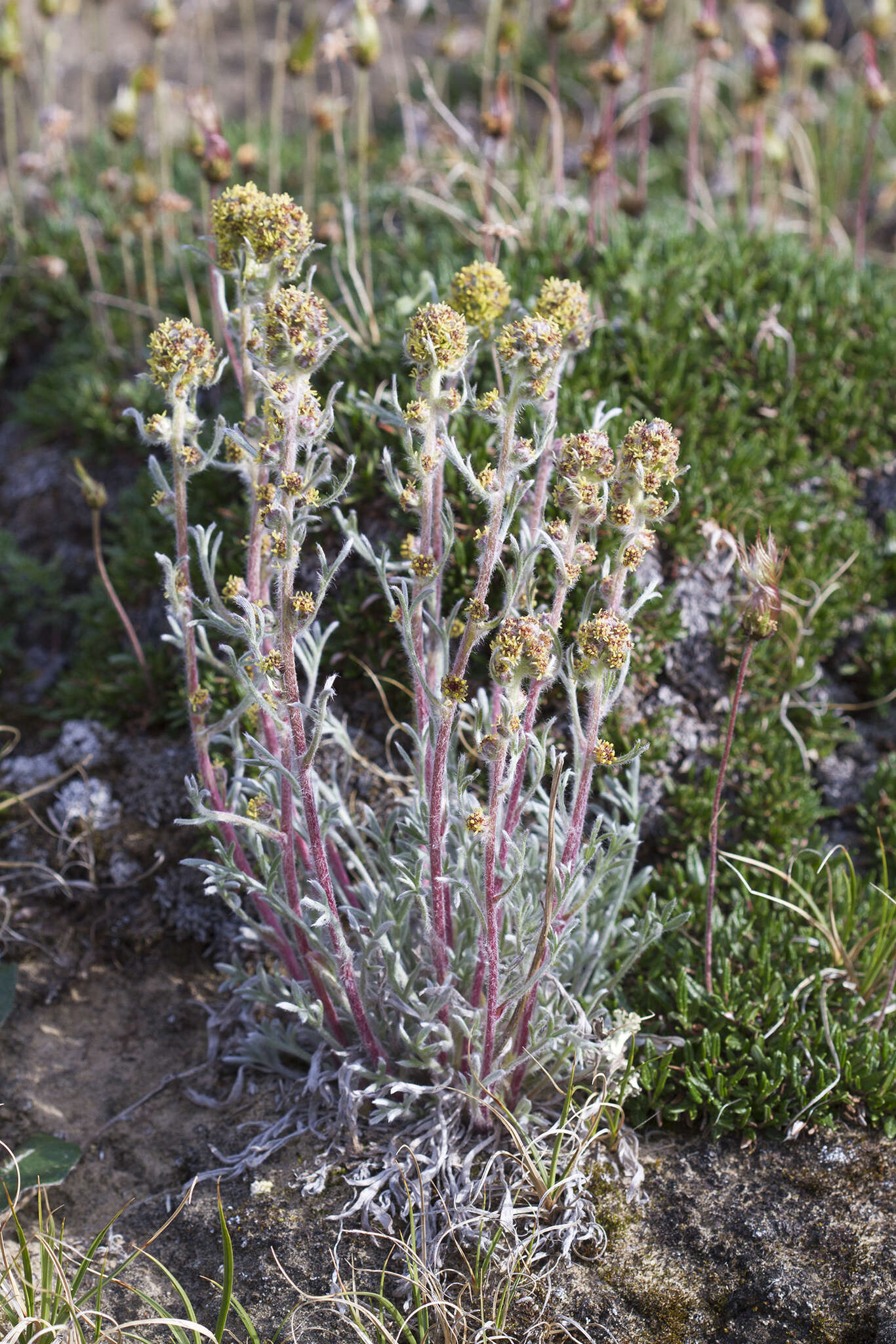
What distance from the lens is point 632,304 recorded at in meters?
3.59

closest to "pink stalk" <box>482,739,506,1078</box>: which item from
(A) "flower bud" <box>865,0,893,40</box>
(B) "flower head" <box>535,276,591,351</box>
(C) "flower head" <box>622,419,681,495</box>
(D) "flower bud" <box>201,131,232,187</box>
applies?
(C) "flower head" <box>622,419,681,495</box>

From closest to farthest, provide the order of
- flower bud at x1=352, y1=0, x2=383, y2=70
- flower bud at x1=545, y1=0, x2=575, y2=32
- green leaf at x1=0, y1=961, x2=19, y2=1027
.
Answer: green leaf at x1=0, y1=961, x2=19, y2=1027 < flower bud at x1=352, y1=0, x2=383, y2=70 < flower bud at x1=545, y1=0, x2=575, y2=32

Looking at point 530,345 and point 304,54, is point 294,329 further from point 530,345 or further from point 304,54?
point 304,54

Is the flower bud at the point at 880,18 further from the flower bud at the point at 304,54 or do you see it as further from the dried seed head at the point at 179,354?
A: the dried seed head at the point at 179,354

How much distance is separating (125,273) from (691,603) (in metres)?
2.91

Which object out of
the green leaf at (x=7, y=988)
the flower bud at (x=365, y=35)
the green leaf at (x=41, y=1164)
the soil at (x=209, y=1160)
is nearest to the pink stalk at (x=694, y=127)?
the flower bud at (x=365, y=35)

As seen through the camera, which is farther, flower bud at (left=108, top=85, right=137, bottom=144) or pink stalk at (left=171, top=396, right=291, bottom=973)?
flower bud at (left=108, top=85, right=137, bottom=144)

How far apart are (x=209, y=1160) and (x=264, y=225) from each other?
78.5 inches

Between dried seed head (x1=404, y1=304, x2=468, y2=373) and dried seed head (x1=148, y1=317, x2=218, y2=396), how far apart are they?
422 mm

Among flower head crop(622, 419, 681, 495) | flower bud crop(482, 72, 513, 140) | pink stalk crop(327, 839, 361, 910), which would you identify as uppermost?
flower bud crop(482, 72, 513, 140)

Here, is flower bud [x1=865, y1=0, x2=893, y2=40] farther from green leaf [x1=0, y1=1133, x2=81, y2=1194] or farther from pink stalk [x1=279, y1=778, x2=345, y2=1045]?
green leaf [x1=0, y1=1133, x2=81, y2=1194]

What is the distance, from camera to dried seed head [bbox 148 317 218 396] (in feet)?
6.48

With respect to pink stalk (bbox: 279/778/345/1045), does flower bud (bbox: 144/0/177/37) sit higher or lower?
higher

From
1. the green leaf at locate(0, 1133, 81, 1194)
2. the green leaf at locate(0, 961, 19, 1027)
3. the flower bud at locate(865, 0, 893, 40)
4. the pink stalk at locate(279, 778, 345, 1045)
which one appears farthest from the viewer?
the flower bud at locate(865, 0, 893, 40)
